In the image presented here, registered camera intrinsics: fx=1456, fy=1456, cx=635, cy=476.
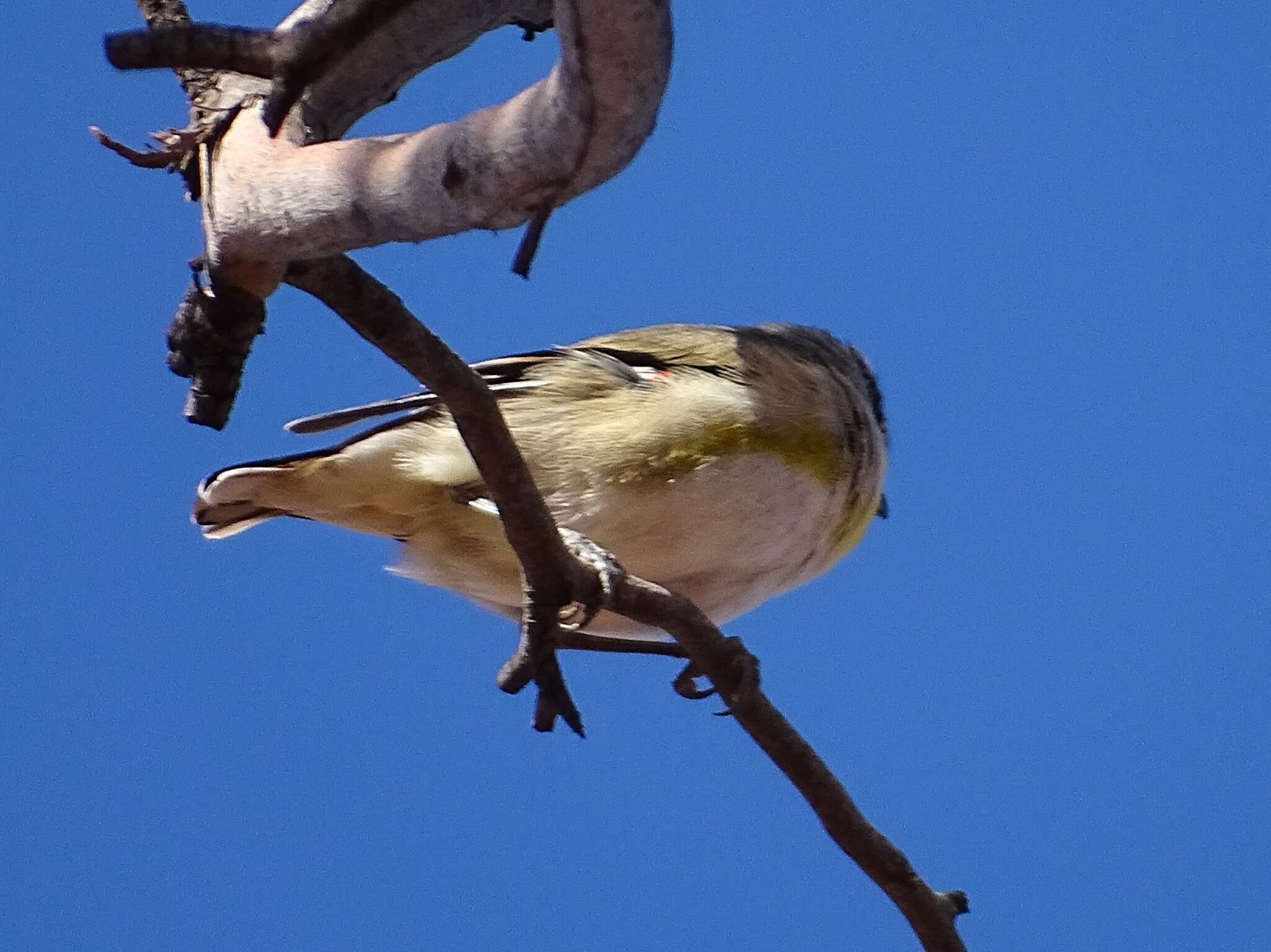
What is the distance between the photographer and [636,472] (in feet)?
9.48

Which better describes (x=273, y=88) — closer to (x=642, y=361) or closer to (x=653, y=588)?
(x=653, y=588)

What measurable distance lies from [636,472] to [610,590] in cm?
48

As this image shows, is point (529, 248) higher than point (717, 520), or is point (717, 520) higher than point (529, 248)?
point (717, 520)

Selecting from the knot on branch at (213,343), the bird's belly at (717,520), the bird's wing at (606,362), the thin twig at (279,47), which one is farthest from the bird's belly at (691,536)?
the thin twig at (279,47)

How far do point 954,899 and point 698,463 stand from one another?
98 cm

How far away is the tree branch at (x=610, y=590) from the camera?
6.68 ft

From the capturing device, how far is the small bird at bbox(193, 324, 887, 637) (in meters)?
2.90

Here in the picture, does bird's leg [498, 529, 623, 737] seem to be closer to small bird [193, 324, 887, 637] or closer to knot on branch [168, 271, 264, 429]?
small bird [193, 324, 887, 637]

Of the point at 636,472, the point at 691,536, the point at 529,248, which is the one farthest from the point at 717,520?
the point at 529,248

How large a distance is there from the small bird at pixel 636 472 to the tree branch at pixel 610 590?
1.06 ft

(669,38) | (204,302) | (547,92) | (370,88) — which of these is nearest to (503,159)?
(547,92)

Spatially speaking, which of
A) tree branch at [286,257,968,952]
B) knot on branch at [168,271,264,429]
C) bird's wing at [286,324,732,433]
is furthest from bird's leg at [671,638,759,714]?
knot on branch at [168,271,264,429]

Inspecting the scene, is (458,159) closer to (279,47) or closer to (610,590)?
(279,47)

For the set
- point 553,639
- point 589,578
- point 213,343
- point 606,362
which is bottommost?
point 553,639
